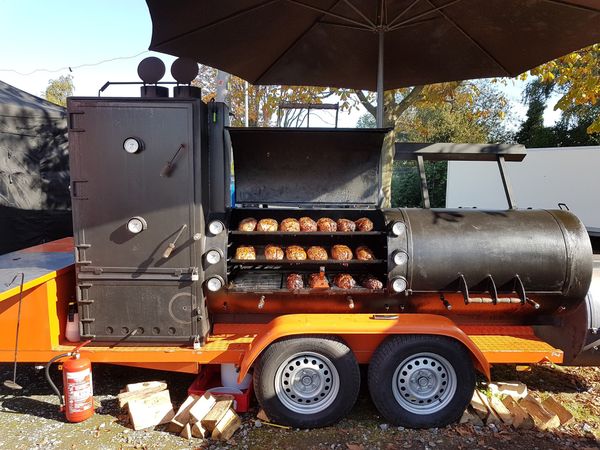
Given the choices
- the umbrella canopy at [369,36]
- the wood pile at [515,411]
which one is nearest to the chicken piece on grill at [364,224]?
the wood pile at [515,411]

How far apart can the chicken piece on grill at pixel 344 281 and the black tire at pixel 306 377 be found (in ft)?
1.49

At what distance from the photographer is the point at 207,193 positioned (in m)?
3.63

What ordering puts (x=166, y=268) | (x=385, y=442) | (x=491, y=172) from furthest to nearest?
(x=491, y=172) < (x=166, y=268) < (x=385, y=442)

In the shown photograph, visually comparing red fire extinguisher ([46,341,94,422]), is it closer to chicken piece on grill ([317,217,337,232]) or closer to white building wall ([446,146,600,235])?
chicken piece on grill ([317,217,337,232])

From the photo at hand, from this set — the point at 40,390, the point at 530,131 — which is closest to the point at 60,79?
the point at 530,131

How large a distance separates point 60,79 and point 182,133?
42.9 meters

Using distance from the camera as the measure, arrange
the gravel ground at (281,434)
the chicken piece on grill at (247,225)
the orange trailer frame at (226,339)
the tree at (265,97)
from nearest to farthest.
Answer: the gravel ground at (281,434) < the orange trailer frame at (226,339) < the chicken piece on grill at (247,225) < the tree at (265,97)

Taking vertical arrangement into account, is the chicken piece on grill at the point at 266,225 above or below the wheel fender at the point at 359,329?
above

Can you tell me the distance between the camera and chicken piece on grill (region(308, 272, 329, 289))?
3506 millimetres

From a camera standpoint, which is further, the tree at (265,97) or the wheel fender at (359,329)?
the tree at (265,97)

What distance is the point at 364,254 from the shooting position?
364cm

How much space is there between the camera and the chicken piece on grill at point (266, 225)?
144 inches

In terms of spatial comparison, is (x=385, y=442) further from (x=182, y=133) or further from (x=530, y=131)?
(x=530, y=131)

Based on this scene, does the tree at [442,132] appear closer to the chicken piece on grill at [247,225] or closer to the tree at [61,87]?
the chicken piece on grill at [247,225]
